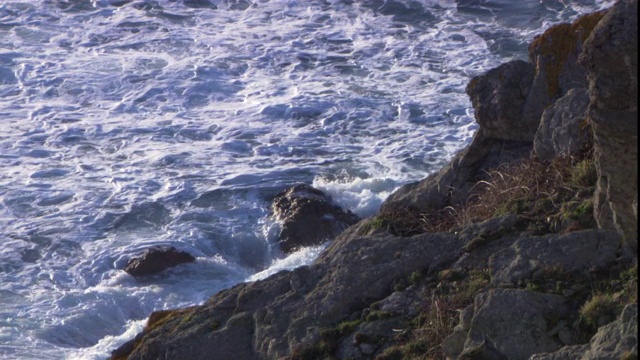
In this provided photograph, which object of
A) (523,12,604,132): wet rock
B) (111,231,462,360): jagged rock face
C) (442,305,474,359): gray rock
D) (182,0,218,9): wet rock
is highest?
(523,12,604,132): wet rock

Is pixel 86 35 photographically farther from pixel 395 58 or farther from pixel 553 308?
pixel 553 308

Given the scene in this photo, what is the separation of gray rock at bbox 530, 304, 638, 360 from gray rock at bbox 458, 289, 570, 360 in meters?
0.20

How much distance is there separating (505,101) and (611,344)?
2821 mm

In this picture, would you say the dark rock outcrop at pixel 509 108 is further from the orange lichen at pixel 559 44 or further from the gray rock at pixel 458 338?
the gray rock at pixel 458 338

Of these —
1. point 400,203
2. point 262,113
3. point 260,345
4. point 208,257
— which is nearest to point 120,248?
point 208,257

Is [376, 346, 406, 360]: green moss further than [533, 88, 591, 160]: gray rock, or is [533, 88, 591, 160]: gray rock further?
[533, 88, 591, 160]: gray rock

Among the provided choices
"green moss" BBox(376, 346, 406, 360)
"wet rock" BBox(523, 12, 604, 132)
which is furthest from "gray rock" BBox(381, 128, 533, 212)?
"green moss" BBox(376, 346, 406, 360)

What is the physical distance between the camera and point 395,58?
1722cm

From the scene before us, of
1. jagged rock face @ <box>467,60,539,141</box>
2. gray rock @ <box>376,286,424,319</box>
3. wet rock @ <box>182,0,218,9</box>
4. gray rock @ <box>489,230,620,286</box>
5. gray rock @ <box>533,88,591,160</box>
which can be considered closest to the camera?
gray rock @ <box>489,230,620,286</box>

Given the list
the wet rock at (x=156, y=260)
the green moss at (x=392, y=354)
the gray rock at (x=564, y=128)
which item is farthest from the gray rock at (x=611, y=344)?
the wet rock at (x=156, y=260)

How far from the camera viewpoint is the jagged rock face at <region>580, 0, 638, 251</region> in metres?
3.58

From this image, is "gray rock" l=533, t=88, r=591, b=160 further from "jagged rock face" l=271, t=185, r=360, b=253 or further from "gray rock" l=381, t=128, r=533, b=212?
"jagged rock face" l=271, t=185, r=360, b=253

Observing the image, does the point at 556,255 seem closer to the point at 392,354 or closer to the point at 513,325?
the point at 513,325

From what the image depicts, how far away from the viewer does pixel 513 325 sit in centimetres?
381
